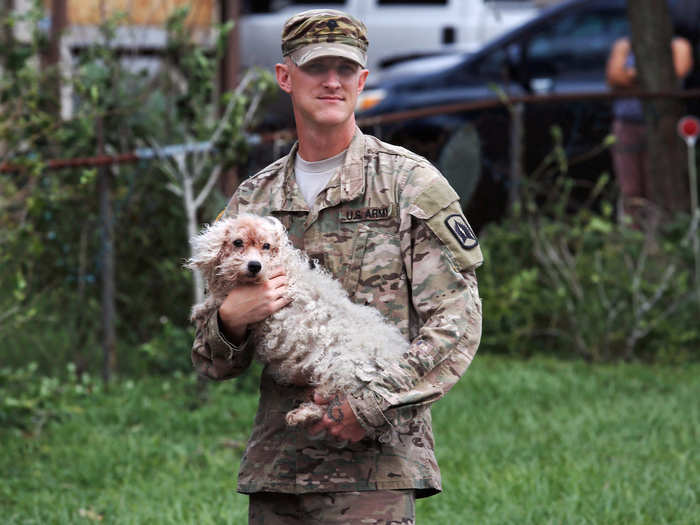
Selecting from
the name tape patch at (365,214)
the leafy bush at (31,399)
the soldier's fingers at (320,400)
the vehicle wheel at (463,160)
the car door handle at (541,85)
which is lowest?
the leafy bush at (31,399)

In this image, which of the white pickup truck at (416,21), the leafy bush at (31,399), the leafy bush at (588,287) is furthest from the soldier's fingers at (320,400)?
the white pickup truck at (416,21)

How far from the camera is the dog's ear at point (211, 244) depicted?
2762 mm

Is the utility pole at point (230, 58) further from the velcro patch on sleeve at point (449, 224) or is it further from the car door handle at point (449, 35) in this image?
the velcro patch on sleeve at point (449, 224)

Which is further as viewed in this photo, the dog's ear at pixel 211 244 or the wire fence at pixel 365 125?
the wire fence at pixel 365 125

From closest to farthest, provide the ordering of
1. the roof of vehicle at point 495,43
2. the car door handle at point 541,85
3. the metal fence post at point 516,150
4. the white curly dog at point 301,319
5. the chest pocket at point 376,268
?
the white curly dog at point 301,319 → the chest pocket at point 376,268 → the metal fence post at point 516,150 → the roof of vehicle at point 495,43 → the car door handle at point 541,85

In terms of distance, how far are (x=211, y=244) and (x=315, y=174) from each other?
0.40m

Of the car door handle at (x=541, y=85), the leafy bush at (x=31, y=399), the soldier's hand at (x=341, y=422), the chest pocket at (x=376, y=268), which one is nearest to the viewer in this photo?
the soldier's hand at (x=341, y=422)

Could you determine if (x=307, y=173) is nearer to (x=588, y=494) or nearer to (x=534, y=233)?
(x=588, y=494)

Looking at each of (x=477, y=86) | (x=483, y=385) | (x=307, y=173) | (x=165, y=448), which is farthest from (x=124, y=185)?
(x=307, y=173)

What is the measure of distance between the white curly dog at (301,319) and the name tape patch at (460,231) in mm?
316

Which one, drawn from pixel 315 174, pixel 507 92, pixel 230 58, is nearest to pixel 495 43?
pixel 507 92

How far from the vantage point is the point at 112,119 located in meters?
7.50

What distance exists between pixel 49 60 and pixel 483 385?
16.4 ft

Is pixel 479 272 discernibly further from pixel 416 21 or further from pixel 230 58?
pixel 416 21
